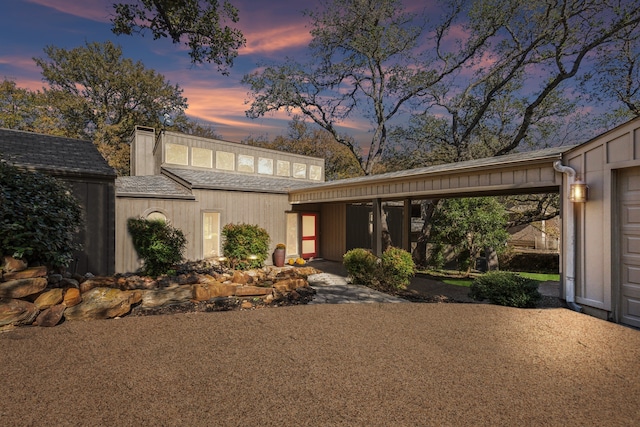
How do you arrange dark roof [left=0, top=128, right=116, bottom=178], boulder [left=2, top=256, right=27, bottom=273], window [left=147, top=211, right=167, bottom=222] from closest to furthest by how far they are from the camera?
boulder [left=2, top=256, right=27, bottom=273]
dark roof [left=0, top=128, right=116, bottom=178]
window [left=147, top=211, right=167, bottom=222]

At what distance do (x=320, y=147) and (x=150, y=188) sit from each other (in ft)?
70.5

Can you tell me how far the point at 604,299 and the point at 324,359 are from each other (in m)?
4.29

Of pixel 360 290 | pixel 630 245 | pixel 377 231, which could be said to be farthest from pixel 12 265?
pixel 630 245

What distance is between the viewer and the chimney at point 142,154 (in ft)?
44.0

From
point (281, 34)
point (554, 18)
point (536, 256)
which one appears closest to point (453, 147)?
point (554, 18)

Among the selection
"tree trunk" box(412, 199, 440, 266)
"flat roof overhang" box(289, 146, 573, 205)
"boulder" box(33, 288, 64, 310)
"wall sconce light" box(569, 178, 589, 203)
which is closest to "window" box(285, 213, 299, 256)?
"flat roof overhang" box(289, 146, 573, 205)

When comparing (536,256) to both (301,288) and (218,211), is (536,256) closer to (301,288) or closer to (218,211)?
(301,288)

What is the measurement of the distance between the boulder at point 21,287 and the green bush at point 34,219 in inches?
15.2

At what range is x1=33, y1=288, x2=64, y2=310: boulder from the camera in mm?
4039

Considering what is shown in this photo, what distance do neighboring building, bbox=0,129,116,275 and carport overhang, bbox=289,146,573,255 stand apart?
6.00 meters

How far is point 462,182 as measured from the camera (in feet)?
21.4

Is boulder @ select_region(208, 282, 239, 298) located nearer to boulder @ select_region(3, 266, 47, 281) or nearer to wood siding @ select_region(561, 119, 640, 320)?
boulder @ select_region(3, 266, 47, 281)

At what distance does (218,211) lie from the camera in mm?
10258

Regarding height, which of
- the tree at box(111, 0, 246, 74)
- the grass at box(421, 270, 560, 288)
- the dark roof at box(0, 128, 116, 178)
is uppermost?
the tree at box(111, 0, 246, 74)
